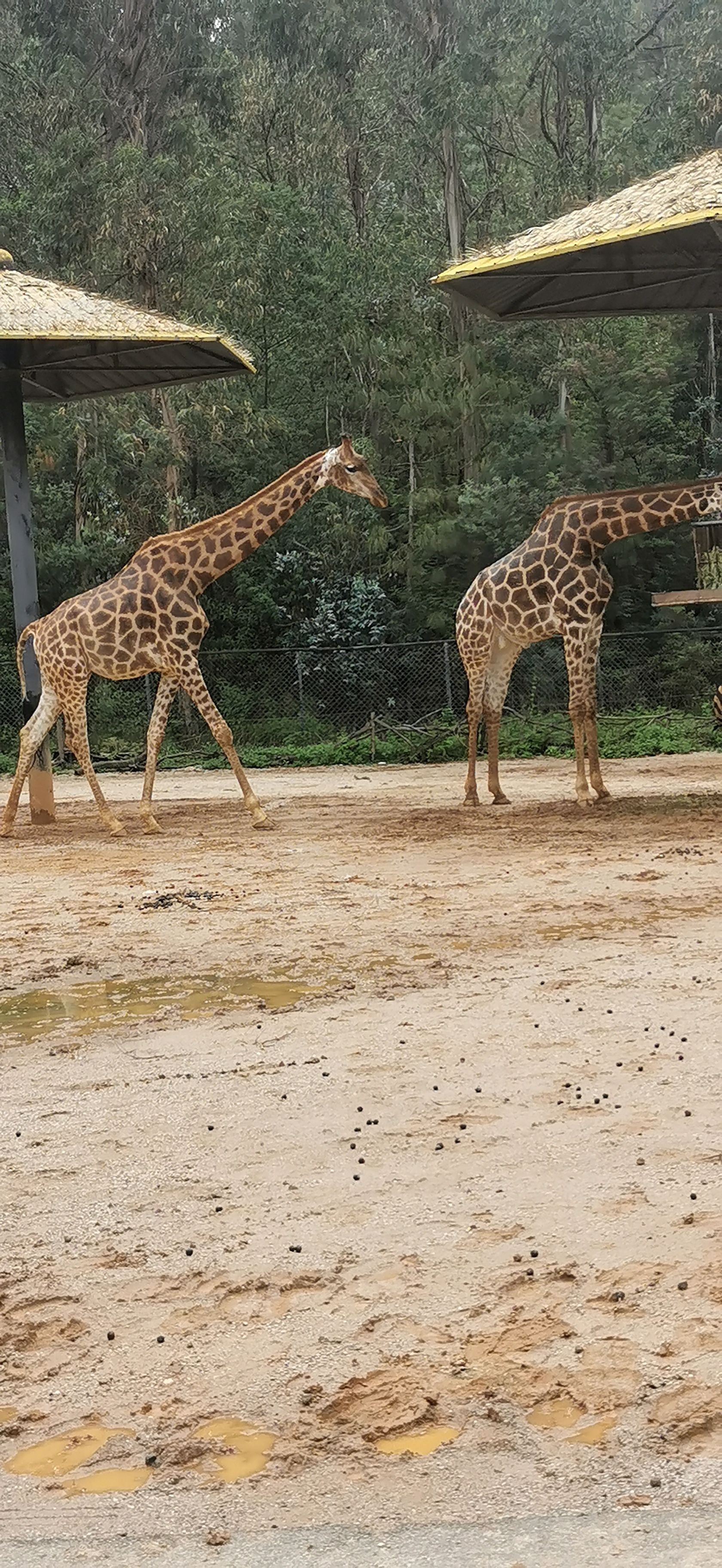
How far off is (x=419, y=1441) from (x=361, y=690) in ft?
70.0

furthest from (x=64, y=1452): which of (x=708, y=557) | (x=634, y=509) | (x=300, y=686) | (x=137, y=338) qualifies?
(x=300, y=686)

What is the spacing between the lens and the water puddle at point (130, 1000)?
668 centimetres

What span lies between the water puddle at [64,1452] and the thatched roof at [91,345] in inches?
463

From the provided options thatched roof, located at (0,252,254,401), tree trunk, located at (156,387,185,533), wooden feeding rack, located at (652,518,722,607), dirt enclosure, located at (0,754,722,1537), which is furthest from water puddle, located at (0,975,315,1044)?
tree trunk, located at (156,387,185,533)

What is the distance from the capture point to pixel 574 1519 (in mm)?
2758

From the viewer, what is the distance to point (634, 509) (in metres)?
12.9

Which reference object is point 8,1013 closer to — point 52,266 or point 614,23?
point 52,266

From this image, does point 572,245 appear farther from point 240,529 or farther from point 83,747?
point 83,747

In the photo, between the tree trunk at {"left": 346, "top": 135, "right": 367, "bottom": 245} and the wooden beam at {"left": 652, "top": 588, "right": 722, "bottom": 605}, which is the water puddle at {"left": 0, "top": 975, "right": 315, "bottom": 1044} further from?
the tree trunk at {"left": 346, "top": 135, "right": 367, "bottom": 245}

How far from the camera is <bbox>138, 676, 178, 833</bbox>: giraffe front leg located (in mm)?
13164

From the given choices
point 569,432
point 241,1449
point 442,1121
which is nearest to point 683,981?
point 442,1121

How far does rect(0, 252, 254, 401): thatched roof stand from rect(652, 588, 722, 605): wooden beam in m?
4.62

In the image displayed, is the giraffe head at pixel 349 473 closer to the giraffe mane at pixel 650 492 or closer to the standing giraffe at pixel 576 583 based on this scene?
the standing giraffe at pixel 576 583

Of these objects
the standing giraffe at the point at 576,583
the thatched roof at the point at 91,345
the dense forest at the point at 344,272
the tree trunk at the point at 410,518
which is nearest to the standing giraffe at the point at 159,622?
the standing giraffe at the point at 576,583
